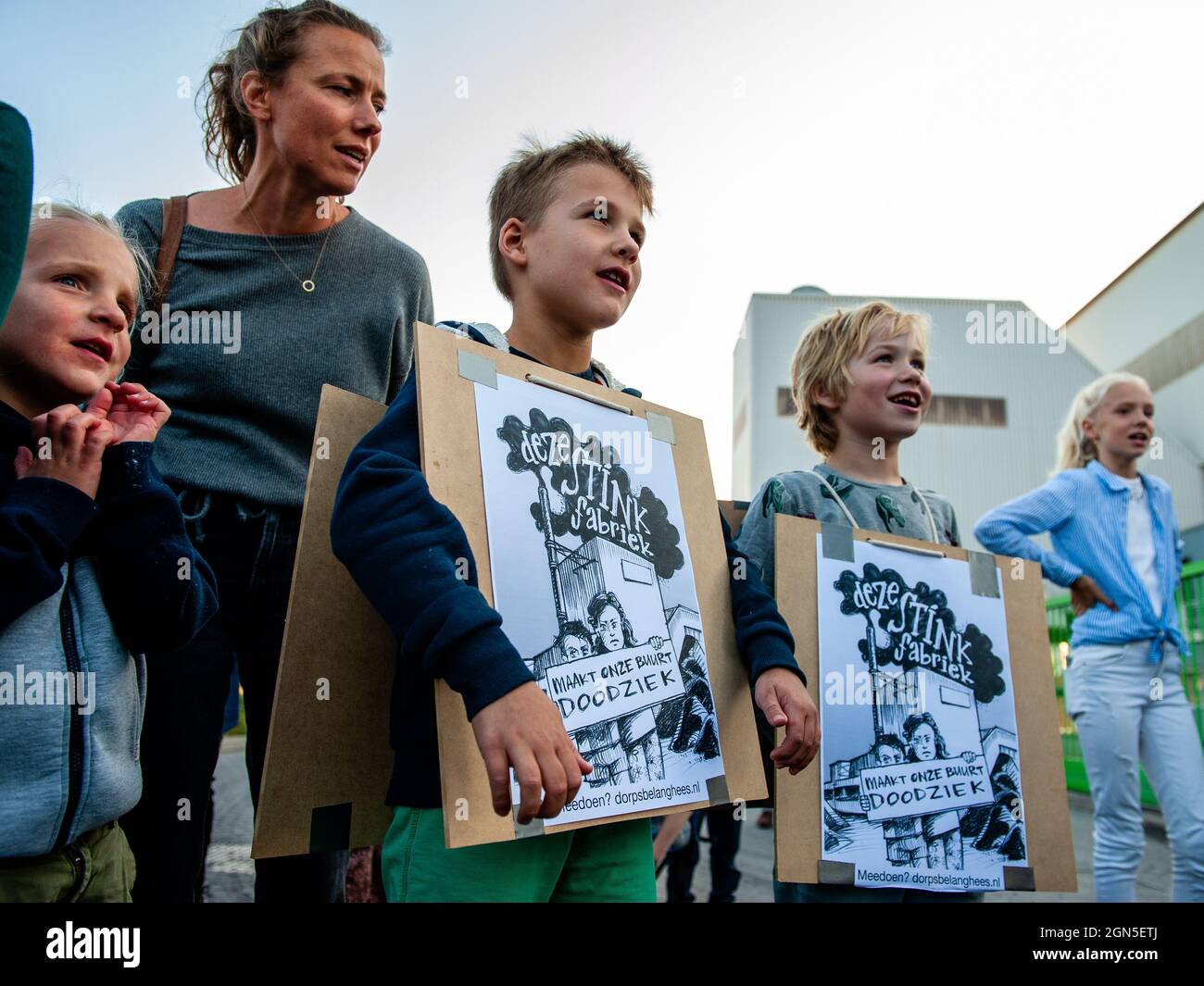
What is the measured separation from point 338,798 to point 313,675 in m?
0.21

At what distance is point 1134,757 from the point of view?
327 centimetres

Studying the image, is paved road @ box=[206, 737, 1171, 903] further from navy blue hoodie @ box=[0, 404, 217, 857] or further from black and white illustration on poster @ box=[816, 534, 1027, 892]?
navy blue hoodie @ box=[0, 404, 217, 857]

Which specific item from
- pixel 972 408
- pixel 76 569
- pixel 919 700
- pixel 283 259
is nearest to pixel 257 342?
pixel 283 259

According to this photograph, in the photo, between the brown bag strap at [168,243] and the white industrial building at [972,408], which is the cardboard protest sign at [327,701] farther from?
the white industrial building at [972,408]

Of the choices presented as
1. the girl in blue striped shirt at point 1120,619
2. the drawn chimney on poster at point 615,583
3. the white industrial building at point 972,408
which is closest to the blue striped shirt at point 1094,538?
the girl in blue striped shirt at point 1120,619

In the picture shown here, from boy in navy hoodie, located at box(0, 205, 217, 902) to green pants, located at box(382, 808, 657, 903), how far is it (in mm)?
436

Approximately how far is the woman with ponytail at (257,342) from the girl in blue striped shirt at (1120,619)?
225 centimetres

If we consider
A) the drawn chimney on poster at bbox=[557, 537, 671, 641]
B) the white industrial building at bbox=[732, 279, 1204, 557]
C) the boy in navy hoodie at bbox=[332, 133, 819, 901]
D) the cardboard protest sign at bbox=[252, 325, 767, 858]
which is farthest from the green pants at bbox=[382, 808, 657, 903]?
the white industrial building at bbox=[732, 279, 1204, 557]

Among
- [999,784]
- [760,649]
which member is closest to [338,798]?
[760,649]

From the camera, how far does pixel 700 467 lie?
196cm

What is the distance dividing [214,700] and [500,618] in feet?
2.87

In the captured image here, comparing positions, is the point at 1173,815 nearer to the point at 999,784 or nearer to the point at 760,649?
the point at 999,784
